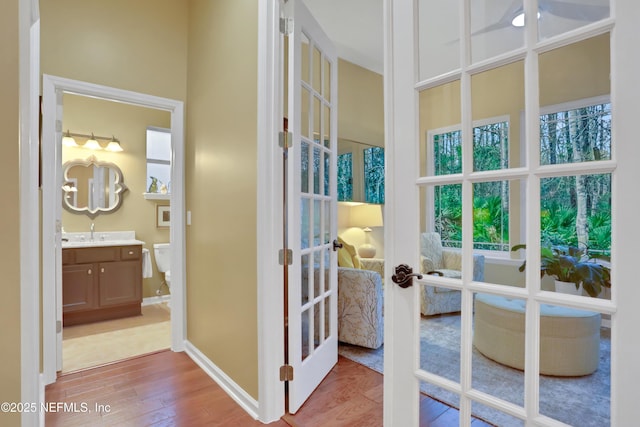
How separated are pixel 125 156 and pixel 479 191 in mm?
4387

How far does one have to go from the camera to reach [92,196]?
3965mm

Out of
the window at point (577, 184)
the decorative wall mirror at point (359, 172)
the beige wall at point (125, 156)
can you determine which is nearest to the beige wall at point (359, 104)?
the decorative wall mirror at point (359, 172)

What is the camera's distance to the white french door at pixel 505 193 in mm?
788

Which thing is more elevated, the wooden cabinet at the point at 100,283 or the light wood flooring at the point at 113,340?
the wooden cabinet at the point at 100,283

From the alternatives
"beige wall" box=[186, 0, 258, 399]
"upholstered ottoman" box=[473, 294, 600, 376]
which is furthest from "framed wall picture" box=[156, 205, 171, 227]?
"upholstered ottoman" box=[473, 294, 600, 376]

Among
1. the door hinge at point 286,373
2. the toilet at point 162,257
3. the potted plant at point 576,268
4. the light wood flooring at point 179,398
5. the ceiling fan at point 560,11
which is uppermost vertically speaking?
the ceiling fan at point 560,11

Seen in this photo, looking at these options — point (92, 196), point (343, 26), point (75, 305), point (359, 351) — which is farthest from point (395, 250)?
point (92, 196)

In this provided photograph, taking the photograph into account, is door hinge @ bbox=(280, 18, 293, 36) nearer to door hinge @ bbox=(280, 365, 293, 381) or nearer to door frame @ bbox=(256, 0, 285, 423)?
door frame @ bbox=(256, 0, 285, 423)

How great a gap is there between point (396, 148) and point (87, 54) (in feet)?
8.51

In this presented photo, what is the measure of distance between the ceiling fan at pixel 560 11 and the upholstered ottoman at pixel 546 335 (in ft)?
2.48

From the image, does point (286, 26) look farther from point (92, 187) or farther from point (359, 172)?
point (92, 187)

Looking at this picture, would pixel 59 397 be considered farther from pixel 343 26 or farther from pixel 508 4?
pixel 343 26

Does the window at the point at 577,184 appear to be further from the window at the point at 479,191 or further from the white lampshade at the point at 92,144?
the white lampshade at the point at 92,144

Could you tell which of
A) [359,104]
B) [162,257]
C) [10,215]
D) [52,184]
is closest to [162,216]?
[162,257]
